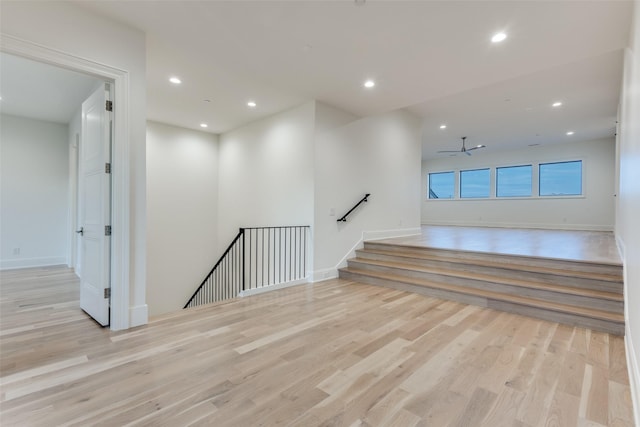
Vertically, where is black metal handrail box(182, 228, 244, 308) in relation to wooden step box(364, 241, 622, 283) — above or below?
below

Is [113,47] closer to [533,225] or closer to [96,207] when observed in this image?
[96,207]

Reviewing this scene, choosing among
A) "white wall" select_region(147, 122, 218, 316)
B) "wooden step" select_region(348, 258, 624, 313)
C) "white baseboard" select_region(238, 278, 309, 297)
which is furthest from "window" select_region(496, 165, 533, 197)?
"white wall" select_region(147, 122, 218, 316)

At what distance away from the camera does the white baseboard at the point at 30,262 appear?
17.3ft

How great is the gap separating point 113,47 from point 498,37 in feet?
12.2

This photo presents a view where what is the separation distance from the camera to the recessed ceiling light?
289cm

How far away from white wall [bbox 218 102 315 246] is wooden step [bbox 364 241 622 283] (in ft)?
5.63

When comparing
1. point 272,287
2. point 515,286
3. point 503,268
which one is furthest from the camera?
point 272,287

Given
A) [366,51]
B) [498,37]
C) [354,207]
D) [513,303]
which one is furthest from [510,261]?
[366,51]

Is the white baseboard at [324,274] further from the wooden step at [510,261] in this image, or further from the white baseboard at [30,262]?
the white baseboard at [30,262]

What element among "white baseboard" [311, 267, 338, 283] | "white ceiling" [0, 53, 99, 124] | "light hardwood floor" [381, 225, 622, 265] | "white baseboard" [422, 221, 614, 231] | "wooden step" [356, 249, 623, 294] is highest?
"white ceiling" [0, 53, 99, 124]

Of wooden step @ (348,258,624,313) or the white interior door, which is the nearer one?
the white interior door

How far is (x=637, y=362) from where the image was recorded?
1695 mm

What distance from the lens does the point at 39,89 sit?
415cm

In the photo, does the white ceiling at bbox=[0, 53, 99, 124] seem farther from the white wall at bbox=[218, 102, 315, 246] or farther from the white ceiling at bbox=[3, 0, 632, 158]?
the white wall at bbox=[218, 102, 315, 246]
